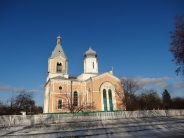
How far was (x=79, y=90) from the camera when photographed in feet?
109

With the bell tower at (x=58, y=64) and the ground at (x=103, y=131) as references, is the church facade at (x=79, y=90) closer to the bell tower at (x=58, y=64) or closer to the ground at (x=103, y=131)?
the bell tower at (x=58, y=64)

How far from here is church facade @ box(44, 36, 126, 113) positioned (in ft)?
99.2

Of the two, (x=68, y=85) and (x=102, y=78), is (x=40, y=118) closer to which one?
(x=68, y=85)

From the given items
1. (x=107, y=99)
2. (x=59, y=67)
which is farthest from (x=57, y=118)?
(x=59, y=67)

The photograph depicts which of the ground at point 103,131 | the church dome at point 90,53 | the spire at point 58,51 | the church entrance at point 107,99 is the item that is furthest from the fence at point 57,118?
the spire at point 58,51

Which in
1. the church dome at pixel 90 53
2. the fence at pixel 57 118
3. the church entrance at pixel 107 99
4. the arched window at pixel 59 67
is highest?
the church dome at pixel 90 53

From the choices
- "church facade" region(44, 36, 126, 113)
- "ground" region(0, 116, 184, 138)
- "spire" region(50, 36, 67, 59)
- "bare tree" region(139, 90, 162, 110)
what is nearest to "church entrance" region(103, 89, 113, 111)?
"church facade" region(44, 36, 126, 113)

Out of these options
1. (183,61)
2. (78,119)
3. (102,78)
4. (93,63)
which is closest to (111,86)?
(102,78)

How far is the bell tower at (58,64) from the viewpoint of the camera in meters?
34.9

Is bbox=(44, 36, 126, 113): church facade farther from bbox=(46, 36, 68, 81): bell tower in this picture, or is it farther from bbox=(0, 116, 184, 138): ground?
bbox=(0, 116, 184, 138): ground

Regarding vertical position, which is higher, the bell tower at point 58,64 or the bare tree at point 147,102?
the bell tower at point 58,64

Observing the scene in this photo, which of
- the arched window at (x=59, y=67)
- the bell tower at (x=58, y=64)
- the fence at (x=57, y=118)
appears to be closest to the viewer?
the fence at (x=57, y=118)

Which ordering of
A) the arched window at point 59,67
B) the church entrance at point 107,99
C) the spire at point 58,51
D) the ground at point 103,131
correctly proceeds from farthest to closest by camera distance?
the spire at point 58,51 → the arched window at point 59,67 → the church entrance at point 107,99 → the ground at point 103,131

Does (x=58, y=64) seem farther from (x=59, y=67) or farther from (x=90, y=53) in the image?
(x=90, y=53)
